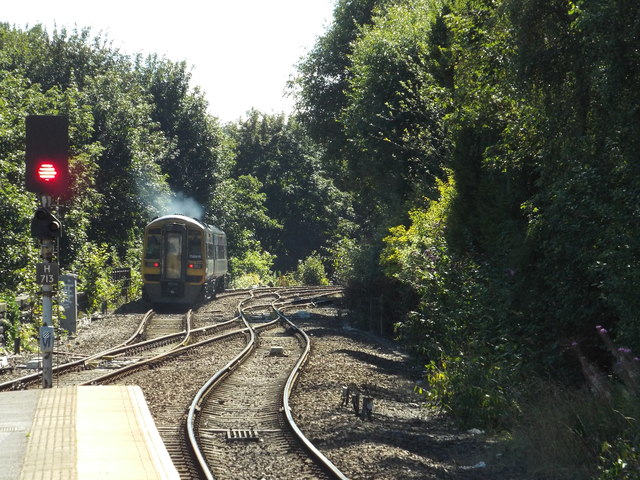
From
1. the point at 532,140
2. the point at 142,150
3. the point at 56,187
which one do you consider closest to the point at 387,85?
the point at 142,150

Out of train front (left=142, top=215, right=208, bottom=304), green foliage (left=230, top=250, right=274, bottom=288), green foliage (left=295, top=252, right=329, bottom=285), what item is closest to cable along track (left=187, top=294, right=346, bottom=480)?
train front (left=142, top=215, right=208, bottom=304)

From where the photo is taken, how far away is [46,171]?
11.0 m

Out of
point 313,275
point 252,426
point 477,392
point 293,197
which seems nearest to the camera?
point 252,426

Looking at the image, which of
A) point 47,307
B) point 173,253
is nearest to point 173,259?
point 173,253

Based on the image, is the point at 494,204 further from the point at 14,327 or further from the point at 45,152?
the point at 14,327

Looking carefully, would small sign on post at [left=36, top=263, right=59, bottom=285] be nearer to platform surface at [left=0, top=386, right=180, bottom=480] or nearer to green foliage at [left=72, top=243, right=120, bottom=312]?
platform surface at [left=0, top=386, right=180, bottom=480]

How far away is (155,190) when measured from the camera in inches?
1740

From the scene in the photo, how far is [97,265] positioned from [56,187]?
61.6ft

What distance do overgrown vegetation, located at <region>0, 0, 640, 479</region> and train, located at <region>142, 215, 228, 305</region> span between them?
7.95ft

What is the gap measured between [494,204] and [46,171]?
8598 mm

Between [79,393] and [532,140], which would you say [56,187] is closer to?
[79,393]

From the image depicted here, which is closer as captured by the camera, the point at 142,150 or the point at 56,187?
the point at 56,187

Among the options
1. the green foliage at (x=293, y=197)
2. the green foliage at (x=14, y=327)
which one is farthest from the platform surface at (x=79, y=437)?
the green foliage at (x=293, y=197)

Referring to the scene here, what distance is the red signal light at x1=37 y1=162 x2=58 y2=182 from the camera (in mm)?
10992
